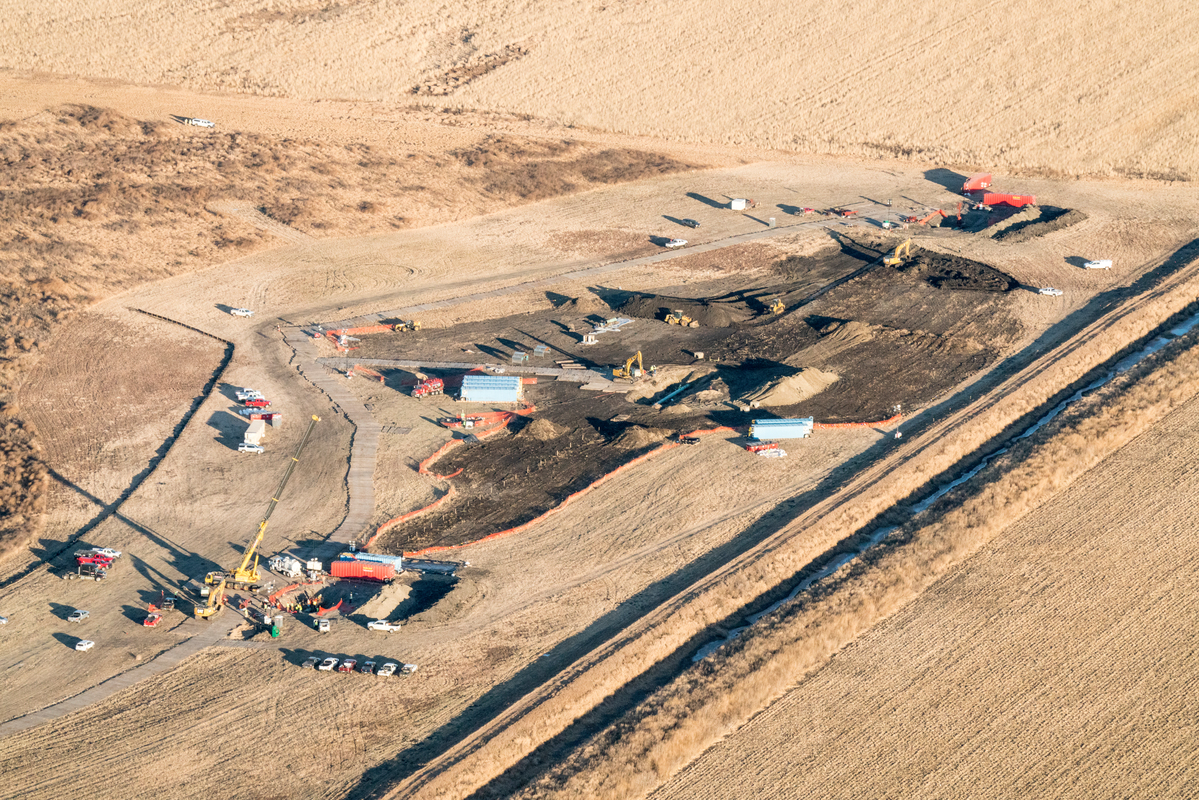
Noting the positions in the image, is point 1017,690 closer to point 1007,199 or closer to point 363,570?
point 363,570

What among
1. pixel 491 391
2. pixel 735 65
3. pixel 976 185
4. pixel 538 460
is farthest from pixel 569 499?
pixel 735 65

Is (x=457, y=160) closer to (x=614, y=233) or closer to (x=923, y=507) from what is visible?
(x=614, y=233)

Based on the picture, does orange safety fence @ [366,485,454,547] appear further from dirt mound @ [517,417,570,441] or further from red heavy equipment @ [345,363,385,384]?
red heavy equipment @ [345,363,385,384]

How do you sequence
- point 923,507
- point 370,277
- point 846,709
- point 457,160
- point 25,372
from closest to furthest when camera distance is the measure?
point 846,709 < point 923,507 < point 25,372 < point 370,277 < point 457,160

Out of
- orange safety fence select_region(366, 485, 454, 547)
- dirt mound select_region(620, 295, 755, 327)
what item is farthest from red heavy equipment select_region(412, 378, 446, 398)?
dirt mound select_region(620, 295, 755, 327)

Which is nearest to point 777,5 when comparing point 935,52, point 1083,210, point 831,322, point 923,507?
point 935,52

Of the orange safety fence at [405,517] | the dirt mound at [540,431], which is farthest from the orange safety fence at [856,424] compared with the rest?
the orange safety fence at [405,517]

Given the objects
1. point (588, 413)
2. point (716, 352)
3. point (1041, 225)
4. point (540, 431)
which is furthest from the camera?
point (1041, 225)
